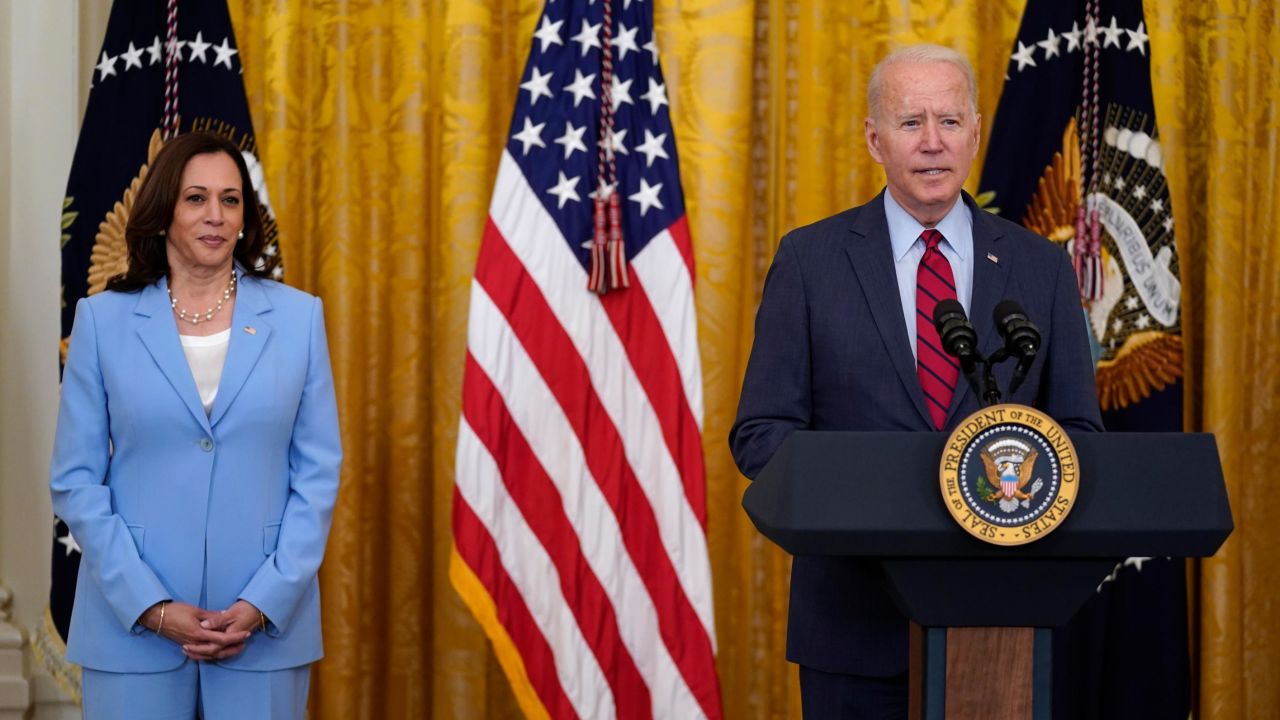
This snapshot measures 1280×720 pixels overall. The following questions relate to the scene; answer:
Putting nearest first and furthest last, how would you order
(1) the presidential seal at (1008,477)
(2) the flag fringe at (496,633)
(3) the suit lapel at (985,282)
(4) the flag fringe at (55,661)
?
1. (1) the presidential seal at (1008,477)
2. (3) the suit lapel at (985,282)
3. (2) the flag fringe at (496,633)
4. (4) the flag fringe at (55,661)

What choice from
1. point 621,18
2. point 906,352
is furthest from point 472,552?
point 906,352

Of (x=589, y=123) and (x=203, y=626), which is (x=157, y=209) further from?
(x=589, y=123)

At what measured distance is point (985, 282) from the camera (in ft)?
6.41

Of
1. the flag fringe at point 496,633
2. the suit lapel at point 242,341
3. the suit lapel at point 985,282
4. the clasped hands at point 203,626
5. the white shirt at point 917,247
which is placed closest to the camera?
the suit lapel at point 985,282

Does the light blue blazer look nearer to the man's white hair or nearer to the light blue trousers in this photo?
the light blue trousers

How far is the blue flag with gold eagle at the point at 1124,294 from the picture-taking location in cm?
363

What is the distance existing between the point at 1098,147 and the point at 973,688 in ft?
8.23

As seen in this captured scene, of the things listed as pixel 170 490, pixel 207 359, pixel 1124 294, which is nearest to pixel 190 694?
pixel 170 490

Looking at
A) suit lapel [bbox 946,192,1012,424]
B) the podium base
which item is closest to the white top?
suit lapel [bbox 946,192,1012,424]

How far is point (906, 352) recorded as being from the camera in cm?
190

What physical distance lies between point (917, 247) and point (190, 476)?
1.41 metres

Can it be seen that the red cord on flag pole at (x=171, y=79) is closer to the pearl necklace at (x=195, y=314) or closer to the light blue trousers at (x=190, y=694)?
the pearl necklace at (x=195, y=314)

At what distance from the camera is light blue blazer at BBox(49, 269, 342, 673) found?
242 centimetres

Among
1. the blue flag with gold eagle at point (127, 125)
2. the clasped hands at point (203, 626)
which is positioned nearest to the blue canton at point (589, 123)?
the blue flag with gold eagle at point (127, 125)
